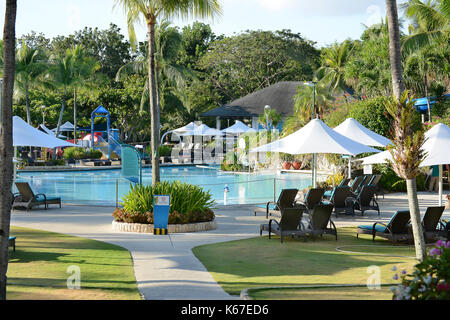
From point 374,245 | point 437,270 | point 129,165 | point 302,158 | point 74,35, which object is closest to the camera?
point 437,270

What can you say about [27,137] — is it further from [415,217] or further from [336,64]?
[336,64]

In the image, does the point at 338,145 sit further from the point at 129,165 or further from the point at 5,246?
the point at 5,246

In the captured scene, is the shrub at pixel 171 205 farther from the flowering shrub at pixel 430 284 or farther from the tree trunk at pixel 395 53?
the flowering shrub at pixel 430 284

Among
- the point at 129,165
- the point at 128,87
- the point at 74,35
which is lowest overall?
the point at 129,165

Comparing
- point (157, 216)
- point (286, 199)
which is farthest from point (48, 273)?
point (286, 199)

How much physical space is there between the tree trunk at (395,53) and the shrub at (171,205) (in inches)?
235

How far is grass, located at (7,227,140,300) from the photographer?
7527 mm

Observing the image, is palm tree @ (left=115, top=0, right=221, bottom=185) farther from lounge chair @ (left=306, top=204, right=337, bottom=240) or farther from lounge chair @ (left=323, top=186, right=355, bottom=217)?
lounge chair @ (left=306, top=204, right=337, bottom=240)

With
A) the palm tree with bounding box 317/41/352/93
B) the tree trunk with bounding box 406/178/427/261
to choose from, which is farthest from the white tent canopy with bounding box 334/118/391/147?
the palm tree with bounding box 317/41/352/93

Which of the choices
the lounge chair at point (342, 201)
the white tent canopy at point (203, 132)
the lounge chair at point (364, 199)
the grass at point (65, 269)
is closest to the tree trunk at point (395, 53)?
the grass at point (65, 269)

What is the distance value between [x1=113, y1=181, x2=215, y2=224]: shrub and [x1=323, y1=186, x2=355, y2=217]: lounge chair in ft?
12.9

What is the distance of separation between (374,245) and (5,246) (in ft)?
25.1

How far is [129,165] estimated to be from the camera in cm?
1806

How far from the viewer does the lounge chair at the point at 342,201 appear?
16.2 m
